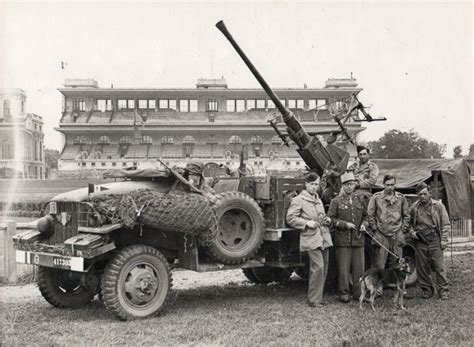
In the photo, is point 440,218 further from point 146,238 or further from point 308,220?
point 146,238

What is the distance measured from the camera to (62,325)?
785 cm

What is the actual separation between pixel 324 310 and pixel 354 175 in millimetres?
3005

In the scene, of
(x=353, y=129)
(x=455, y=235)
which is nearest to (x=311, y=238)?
(x=455, y=235)

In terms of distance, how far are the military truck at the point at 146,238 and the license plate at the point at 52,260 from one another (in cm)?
1

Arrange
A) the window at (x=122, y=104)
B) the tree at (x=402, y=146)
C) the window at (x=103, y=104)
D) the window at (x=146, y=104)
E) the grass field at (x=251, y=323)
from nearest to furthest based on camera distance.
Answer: the grass field at (x=251, y=323)
the window at (x=146, y=104)
the window at (x=122, y=104)
the window at (x=103, y=104)
the tree at (x=402, y=146)

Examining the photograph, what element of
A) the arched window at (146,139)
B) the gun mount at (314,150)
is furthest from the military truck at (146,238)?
the arched window at (146,139)

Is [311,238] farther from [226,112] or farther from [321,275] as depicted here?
[226,112]

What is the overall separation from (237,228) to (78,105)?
5103 centimetres

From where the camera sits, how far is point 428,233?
Result: 10188 millimetres

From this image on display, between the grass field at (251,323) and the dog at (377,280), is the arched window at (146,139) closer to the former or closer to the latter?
the grass field at (251,323)

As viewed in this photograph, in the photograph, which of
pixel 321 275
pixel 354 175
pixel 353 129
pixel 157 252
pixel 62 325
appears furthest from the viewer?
pixel 353 129

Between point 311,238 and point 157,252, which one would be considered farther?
point 311,238

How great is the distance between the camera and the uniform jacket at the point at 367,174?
10727mm

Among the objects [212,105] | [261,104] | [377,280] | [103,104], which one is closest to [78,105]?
[103,104]
